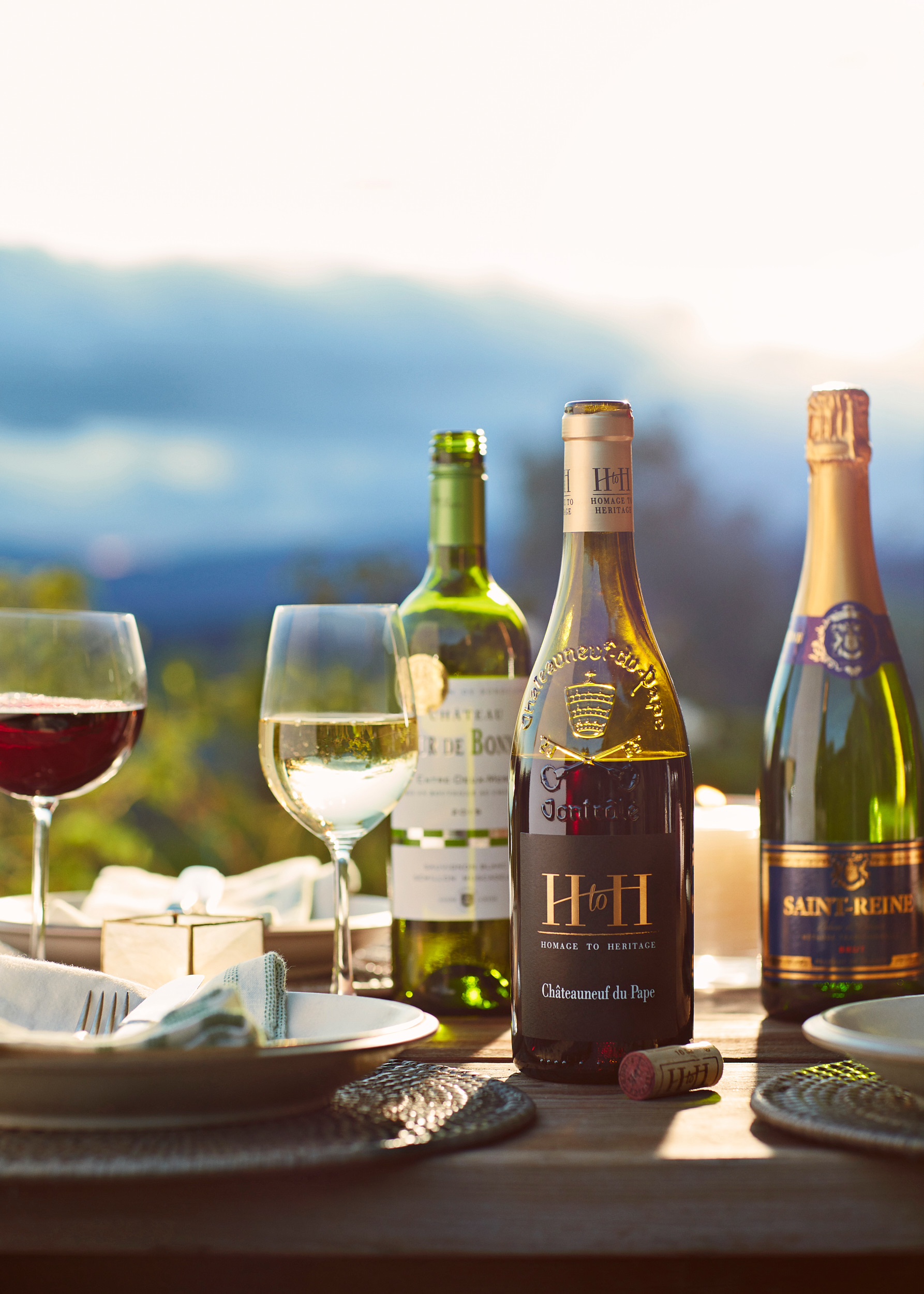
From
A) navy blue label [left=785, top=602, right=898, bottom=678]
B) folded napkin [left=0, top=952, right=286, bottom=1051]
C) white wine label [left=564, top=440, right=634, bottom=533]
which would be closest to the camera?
folded napkin [left=0, top=952, right=286, bottom=1051]

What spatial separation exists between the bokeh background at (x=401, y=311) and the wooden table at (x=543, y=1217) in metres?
2.48

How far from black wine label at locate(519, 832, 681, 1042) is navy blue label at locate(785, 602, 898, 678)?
335 millimetres

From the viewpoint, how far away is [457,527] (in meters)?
1.07

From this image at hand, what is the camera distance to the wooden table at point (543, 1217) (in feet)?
1.77

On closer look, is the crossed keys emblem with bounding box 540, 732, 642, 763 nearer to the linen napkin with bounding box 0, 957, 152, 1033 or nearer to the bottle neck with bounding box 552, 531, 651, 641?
the bottle neck with bounding box 552, 531, 651, 641

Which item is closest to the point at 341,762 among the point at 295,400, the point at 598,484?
the point at 598,484

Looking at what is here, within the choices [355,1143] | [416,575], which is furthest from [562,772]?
[416,575]

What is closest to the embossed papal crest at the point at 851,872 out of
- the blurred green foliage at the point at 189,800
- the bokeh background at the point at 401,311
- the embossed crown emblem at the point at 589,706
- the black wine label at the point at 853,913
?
the black wine label at the point at 853,913

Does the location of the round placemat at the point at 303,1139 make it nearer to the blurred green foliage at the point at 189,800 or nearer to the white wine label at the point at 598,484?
the white wine label at the point at 598,484

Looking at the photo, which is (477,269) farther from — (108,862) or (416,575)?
(108,862)

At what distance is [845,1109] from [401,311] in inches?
123

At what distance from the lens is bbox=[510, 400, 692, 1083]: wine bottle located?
79cm

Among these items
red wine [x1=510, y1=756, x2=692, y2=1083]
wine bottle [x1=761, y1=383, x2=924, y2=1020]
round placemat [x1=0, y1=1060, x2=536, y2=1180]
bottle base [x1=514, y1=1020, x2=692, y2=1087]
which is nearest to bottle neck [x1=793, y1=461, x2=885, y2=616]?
wine bottle [x1=761, y1=383, x2=924, y2=1020]

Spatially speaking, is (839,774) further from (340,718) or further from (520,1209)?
(520,1209)
